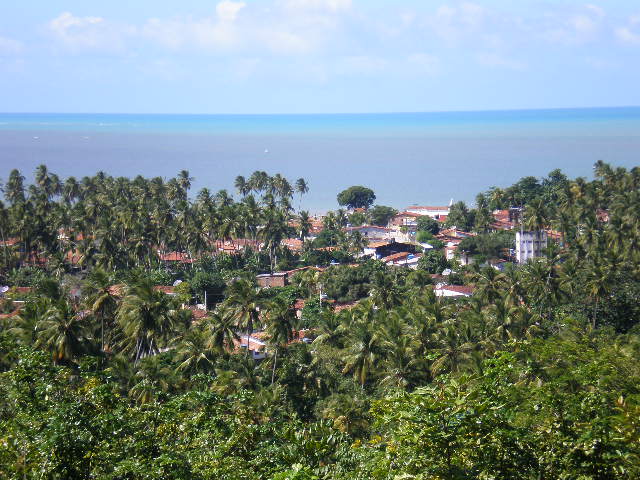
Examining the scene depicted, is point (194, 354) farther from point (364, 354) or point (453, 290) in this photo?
point (453, 290)

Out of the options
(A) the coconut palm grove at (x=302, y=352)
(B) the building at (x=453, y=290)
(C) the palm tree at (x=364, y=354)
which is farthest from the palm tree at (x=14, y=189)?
(C) the palm tree at (x=364, y=354)

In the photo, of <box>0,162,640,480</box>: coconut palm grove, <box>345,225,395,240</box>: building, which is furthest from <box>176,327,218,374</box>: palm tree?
<box>345,225,395,240</box>: building

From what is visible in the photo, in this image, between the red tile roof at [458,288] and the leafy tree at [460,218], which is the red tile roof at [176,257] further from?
the leafy tree at [460,218]

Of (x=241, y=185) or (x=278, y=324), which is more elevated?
(x=241, y=185)

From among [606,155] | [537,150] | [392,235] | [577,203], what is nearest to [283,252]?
[392,235]

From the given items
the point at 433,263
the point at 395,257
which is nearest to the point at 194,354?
the point at 433,263

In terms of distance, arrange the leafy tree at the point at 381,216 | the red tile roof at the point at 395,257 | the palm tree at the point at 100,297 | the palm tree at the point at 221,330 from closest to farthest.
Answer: the palm tree at the point at 100,297
the palm tree at the point at 221,330
the red tile roof at the point at 395,257
the leafy tree at the point at 381,216

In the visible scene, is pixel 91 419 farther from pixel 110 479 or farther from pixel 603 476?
pixel 603 476

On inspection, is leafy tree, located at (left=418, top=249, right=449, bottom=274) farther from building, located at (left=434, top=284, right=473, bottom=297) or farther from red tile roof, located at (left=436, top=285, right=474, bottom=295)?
building, located at (left=434, top=284, right=473, bottom=297)
